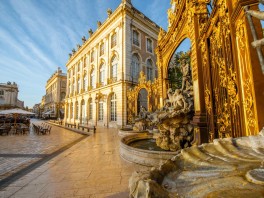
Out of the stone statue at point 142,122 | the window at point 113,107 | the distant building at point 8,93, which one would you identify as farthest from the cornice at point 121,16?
the distant building at point 8,93

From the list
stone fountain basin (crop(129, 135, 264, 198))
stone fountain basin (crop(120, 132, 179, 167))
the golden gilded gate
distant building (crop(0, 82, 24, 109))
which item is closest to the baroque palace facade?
stone fountain basin (crop(120, 132, 179, 167))

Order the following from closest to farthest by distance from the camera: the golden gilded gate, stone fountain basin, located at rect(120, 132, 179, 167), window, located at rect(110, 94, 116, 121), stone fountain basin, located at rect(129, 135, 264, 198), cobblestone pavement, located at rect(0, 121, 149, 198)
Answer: stone fountain basin, located at rect(129, 135, 264, 198) → the golden gilded gate → cobblestone pavement, located at rect(0, 121, 149, 198) → stone fountain basin, located at rect(120, 132, 179, 167) → window, located at rect(110, 94, 116, 121)

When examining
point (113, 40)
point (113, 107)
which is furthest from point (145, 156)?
Result: point (113, 40)

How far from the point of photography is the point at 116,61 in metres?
18.2

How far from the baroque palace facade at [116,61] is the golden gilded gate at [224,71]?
422 inches

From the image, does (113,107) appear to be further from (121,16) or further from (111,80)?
(121,16)

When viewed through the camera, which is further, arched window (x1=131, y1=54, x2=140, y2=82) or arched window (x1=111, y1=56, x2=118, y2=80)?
arched window (x1=111, y1=56, x2=118, y2=80)

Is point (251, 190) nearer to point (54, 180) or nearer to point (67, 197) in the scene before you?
point (67, 197)

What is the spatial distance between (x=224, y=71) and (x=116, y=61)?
644 inches

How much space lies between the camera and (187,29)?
18.7ft

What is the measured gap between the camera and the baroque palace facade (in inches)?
647

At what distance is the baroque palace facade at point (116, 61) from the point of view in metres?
16.4

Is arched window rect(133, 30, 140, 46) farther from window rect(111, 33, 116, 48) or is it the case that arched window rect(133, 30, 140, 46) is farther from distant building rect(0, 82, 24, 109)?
distant building rect(0, 82, 24, 109)

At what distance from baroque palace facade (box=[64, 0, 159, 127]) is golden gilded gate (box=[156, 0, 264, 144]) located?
1073cm
